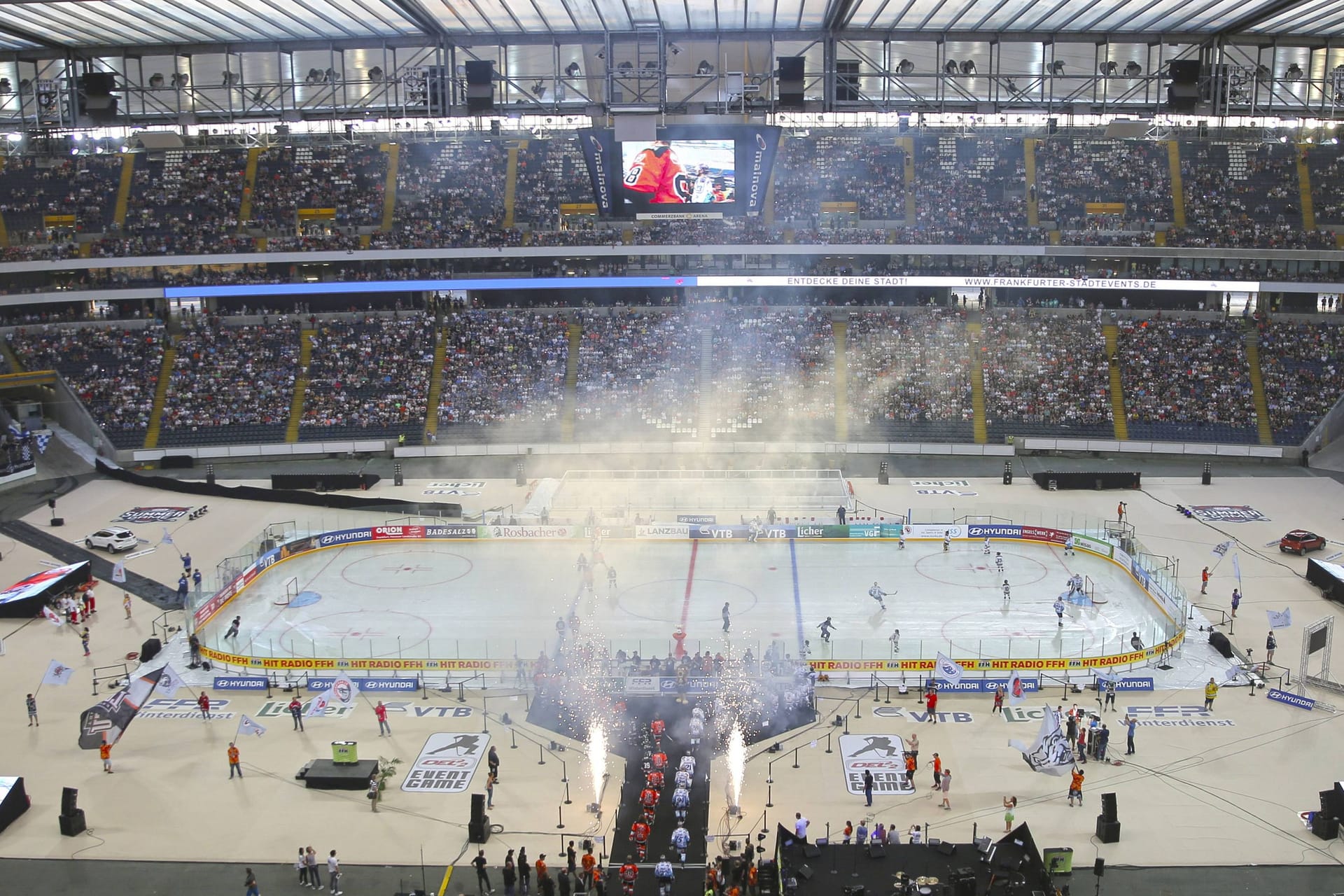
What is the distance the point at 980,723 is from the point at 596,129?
25.2 m

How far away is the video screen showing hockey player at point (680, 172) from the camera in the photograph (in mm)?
42625

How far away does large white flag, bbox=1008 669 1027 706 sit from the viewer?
24875mm

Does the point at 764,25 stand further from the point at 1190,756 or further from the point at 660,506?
the point at 1190,756

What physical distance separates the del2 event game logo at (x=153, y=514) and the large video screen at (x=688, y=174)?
66.6 ft

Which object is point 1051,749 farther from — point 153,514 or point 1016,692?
point 153,514

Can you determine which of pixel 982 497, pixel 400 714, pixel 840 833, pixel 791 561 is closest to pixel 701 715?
pixel 840 833

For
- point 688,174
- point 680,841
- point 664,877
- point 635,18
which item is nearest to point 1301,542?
point 688,174

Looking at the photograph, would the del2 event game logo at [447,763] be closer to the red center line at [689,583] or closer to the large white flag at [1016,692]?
the red center line at [689,583]

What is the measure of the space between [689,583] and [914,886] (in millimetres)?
17121

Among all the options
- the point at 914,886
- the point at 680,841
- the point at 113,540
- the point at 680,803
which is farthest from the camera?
the point at 113,540

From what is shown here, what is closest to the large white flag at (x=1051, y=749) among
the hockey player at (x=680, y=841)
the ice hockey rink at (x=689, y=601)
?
the ice hockey rink at (x=689, y=601)

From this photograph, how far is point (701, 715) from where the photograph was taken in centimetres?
2492

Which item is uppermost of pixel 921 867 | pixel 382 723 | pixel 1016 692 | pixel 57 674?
pixel 57 674

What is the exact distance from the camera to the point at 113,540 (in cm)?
3862
